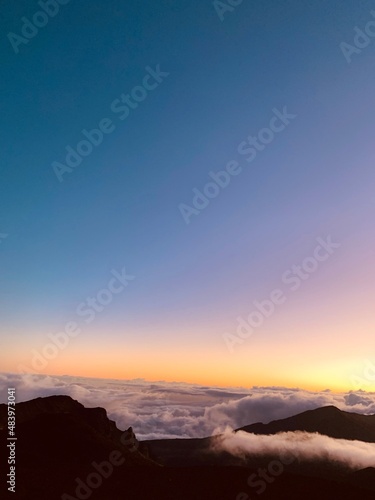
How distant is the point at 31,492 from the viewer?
2239 inches

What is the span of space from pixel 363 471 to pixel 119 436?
253 ft

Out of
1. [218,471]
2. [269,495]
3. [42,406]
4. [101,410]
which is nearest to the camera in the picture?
[269,495]

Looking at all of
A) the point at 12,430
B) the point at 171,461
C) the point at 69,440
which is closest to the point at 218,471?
the point at 69,440

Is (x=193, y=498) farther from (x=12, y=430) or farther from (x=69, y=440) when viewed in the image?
(x=12, y=430)

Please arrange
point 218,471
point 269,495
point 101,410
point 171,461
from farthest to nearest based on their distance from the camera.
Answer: point 171,461, point 101,410, point 218,471, point 269,495

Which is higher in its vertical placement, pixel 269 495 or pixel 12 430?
pixel 12 430

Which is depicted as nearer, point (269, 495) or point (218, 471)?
point (269, 495)

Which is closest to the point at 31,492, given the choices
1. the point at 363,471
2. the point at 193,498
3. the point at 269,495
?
the point at 193,498

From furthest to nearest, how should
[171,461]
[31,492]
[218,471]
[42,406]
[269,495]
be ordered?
1. [171,461]
2. [42,406]
3. [218,471]
4. [269,495]
5. [31,492]

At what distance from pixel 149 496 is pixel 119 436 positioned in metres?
66.5

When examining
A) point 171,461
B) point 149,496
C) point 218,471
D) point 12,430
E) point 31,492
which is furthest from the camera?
point 171,461

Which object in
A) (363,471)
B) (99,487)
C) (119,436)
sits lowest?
(363,471)

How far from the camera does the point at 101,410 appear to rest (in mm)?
122062

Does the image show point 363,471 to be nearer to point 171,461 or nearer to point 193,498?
point 193,498
